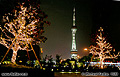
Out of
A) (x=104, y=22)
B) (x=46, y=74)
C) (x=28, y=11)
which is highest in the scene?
(x=104, y=22)

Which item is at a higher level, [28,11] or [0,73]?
[28,11]

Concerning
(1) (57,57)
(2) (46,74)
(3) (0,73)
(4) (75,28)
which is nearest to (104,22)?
(1) (57,57)

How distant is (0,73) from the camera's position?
9.45m

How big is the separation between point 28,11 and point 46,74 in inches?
262

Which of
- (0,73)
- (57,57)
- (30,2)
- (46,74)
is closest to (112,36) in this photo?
(57,57)

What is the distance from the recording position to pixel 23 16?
14.7 m

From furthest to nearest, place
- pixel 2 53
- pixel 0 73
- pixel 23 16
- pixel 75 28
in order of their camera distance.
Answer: pixel 75 28 < pixel 2 53 < pixel 23 16 < pixel 0 73

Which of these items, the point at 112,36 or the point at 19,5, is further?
the point at 112,36

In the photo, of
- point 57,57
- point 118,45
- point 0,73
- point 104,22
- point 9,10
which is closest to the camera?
point 0,73

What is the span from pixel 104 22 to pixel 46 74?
1020 inches

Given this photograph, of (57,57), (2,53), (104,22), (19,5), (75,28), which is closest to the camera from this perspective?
(19,5)

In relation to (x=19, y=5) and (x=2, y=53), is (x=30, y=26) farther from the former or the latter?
(x=2, y=53)

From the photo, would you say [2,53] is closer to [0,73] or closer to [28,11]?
[28,11]

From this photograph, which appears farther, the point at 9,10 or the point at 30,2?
the point at 9,10
